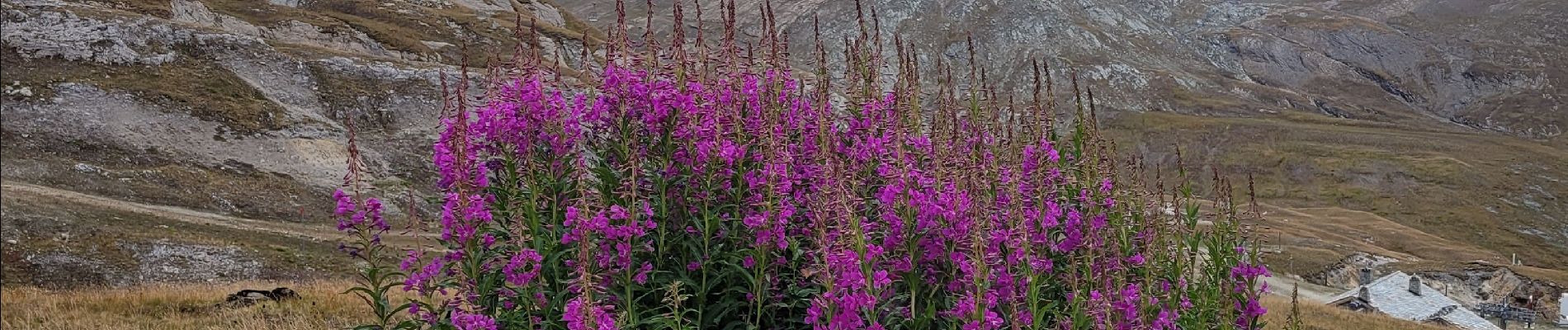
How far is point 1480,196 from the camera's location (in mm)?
114000

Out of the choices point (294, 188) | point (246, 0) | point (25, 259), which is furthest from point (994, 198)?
point (246, 0)

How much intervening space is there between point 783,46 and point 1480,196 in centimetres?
13776

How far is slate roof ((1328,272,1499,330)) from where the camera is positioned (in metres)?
38.8

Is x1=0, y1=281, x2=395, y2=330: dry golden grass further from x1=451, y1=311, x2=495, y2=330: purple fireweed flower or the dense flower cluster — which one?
x1=451, y1=311, x2=495, y2=330: purple fireweed flower

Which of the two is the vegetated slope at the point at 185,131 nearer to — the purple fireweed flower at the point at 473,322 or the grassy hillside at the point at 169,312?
the grassy hillside at the point at 169,312

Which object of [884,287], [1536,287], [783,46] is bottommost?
[1536,287]

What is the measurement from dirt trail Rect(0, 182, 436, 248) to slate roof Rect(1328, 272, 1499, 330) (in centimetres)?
4275

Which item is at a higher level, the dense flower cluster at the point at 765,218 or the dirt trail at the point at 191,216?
the dense flower cluster at the point at 765,218

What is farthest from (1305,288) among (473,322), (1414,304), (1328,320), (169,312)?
(473,322)

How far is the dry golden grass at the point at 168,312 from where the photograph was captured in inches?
444

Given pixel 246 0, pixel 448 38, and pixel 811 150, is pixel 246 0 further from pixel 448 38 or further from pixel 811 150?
pixel 811 150

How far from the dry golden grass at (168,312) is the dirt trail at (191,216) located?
23277mm

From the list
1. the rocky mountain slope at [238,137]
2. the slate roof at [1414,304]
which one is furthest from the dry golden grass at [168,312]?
the slate roof at [1414,304]

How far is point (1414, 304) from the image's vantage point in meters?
45.0
